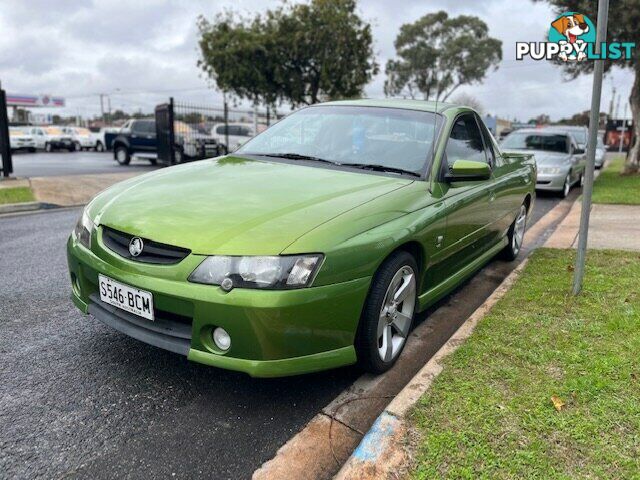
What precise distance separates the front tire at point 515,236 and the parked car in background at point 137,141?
1559 centimetres

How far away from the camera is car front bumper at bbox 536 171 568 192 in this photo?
11.2 metres

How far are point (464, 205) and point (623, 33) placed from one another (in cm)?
1255

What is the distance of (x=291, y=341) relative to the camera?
241 cm

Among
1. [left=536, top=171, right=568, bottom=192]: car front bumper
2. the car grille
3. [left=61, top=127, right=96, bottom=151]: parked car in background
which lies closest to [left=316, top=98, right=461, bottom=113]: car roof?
the car grille

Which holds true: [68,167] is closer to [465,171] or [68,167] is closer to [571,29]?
[571,29]

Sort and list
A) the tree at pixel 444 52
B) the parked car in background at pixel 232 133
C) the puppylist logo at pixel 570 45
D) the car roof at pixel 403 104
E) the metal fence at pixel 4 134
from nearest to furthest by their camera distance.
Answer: the car roof at pixel 403 104 < the puppylist logo at pixel 570 45 < the metal fence at pixel 4 134 < the parked car in background at pixel 232 133 < the tree at pixel 444 52

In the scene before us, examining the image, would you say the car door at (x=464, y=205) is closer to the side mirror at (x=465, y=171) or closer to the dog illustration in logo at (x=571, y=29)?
the side mirror at (x=465, y=171)

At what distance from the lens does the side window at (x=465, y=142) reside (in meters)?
3.79

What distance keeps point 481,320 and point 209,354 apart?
1999 millimetres

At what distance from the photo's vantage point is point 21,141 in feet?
96.8

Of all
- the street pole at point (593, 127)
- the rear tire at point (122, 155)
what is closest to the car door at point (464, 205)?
the street pole at point (593, 127)

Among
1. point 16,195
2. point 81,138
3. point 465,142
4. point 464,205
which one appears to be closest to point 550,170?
point 465,142

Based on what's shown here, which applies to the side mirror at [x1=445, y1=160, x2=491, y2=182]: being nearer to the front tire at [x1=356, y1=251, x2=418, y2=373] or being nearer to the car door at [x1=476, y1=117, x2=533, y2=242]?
the front tire at [x1=356, y1=251, x2=418, y2=373]

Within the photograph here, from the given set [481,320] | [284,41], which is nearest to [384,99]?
[481,320]
